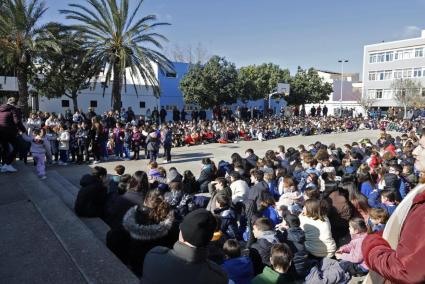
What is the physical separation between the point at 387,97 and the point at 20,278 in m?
64.0

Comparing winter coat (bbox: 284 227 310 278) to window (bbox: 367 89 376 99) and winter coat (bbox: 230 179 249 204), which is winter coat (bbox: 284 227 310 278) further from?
window (bbox: 367 89 376 99)

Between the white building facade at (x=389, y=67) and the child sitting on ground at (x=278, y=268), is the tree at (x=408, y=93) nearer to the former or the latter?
the white building facade at (x=389, y=67)

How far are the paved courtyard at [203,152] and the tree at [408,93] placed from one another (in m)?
26.4

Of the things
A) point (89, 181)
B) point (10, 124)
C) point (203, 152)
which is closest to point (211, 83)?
point (203, 152)

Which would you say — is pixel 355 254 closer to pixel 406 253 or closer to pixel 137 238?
pixel 137 238

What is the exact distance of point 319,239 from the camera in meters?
5.92

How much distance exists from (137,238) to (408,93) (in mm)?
55544

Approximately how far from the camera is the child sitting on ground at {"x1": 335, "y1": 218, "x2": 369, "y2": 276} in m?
5.55

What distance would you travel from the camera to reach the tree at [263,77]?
40906 millimetres

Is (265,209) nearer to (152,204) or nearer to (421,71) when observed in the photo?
(152,204)

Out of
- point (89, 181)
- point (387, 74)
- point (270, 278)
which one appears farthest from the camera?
point (387, 74)

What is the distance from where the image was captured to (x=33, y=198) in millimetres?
7570

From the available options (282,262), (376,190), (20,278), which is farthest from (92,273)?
(376,190)

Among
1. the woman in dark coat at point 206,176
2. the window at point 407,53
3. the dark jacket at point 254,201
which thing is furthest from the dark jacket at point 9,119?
the window at point 407,53
